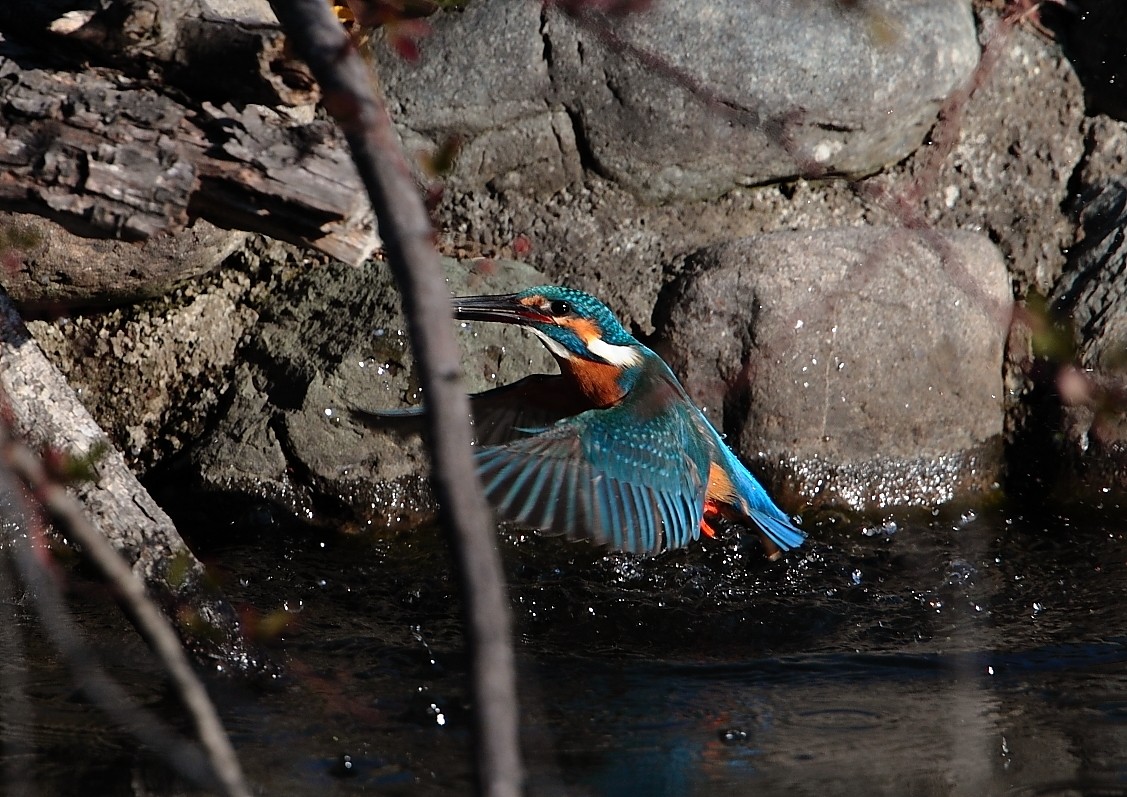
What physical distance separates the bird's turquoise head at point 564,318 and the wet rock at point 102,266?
0.91 meters

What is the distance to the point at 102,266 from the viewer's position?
372cm

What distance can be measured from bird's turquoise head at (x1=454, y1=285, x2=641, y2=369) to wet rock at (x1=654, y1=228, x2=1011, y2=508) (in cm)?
67

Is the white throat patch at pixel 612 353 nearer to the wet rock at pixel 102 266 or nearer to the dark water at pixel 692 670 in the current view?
the dark water at pixel 692 670

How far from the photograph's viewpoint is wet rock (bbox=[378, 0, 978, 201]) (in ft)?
13.4

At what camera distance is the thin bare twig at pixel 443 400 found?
2.59ft

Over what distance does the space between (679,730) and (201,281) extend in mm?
2237

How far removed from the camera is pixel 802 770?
2.36 metres

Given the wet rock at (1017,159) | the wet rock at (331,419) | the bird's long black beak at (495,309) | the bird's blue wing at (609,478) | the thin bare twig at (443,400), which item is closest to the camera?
the thin bare twig at (443,400)

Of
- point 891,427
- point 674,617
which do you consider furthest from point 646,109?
point 674,617

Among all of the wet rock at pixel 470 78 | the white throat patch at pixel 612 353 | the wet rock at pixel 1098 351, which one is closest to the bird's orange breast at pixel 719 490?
the white throat patch at pixel 612 353

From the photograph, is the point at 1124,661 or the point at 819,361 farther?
the point at 819,361

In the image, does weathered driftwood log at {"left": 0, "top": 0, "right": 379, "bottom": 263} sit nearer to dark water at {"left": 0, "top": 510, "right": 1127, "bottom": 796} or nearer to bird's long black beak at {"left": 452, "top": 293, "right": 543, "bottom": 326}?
dark water at {"left": 0, "top": 510, "right": 1127, "bottom": 796}

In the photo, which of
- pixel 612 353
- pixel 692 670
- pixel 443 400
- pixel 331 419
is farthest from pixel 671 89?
pixel 443 400

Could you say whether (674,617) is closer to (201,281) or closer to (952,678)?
(952,678)
